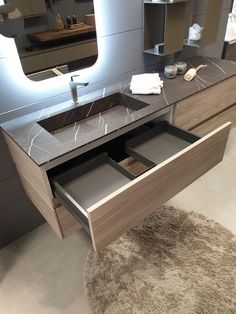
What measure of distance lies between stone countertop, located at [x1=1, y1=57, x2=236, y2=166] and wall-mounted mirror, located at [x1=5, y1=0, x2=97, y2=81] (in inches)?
9.2

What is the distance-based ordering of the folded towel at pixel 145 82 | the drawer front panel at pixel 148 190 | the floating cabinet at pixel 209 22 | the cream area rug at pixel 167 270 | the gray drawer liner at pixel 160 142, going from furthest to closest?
the floating cabinet at pixel 209 22 → the folded towel at pixel 145 82 → the gray drawer liner at pixel 160 142 → the cream area rug at pixel 167 270 → the drawer front panel at pixel 148 190

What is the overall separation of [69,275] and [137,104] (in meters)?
1.08

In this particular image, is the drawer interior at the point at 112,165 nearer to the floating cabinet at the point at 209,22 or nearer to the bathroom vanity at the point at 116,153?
the bathroom vanity at the point at 116,153

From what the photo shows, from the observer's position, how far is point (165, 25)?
5.45 ft

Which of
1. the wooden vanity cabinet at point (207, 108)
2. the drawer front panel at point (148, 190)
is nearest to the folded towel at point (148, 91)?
the wooden vanity cabinet at point (207, 108)

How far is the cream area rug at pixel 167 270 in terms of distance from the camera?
52.9 inches

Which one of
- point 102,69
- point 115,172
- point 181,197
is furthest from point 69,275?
point 102,69

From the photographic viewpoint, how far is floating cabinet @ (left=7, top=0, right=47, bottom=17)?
1.19 meters

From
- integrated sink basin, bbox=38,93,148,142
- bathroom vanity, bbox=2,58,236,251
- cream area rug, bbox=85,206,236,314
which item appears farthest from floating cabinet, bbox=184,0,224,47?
cream area rug, bbox=85,206,236,314

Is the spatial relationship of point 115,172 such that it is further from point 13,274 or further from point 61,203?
point 13,274

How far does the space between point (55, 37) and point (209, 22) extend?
1.16 meters

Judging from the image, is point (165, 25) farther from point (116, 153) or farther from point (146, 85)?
point (116, 153)

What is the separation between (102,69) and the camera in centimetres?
166

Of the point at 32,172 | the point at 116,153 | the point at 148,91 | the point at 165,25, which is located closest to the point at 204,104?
the point at 148,91
